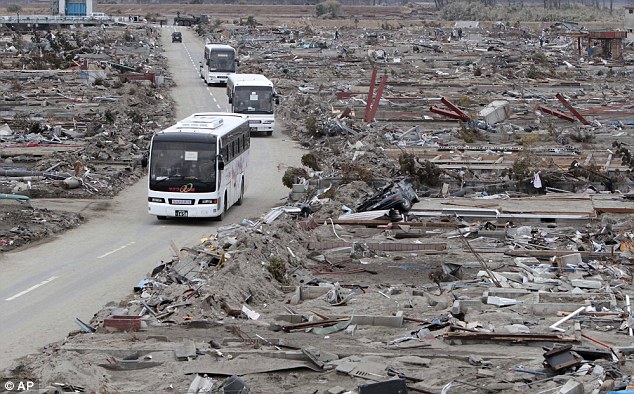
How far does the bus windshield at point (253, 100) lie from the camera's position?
158ft

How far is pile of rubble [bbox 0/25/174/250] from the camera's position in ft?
110

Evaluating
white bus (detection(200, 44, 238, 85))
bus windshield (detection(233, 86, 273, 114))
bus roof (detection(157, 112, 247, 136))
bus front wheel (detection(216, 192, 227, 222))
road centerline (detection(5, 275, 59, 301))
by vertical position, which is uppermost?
bus roof (detection(157, 112, 247, 136))

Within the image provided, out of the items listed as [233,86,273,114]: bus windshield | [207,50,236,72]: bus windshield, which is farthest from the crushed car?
[207,50,236,72]: bus windshield

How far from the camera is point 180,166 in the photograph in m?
29.3

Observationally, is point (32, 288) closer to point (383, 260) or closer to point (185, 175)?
point (383, 260)

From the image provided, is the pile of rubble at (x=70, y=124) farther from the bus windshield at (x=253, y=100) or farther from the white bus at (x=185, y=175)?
the bus windshield at (x=253, y=100)

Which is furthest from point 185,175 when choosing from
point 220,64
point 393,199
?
point 220,64

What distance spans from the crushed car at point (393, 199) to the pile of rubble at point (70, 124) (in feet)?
24.2

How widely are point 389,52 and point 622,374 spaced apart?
85.8m

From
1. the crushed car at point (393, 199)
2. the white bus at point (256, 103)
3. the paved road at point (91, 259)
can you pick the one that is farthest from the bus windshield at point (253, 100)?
the crushed car at point (393, 199)

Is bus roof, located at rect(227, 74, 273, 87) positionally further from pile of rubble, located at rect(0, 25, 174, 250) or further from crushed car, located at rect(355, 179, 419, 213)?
crushed car, located at rect(355, 179, 419, 213)

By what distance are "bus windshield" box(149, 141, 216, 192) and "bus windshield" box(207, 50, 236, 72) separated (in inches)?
1522

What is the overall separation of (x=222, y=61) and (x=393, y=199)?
40.6m

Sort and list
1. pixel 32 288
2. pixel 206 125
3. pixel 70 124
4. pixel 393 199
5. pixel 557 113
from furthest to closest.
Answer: pixel 557 113 → pixel 70 124 → pixel 206 125 → pixel 393 199 → pixel 32 288
